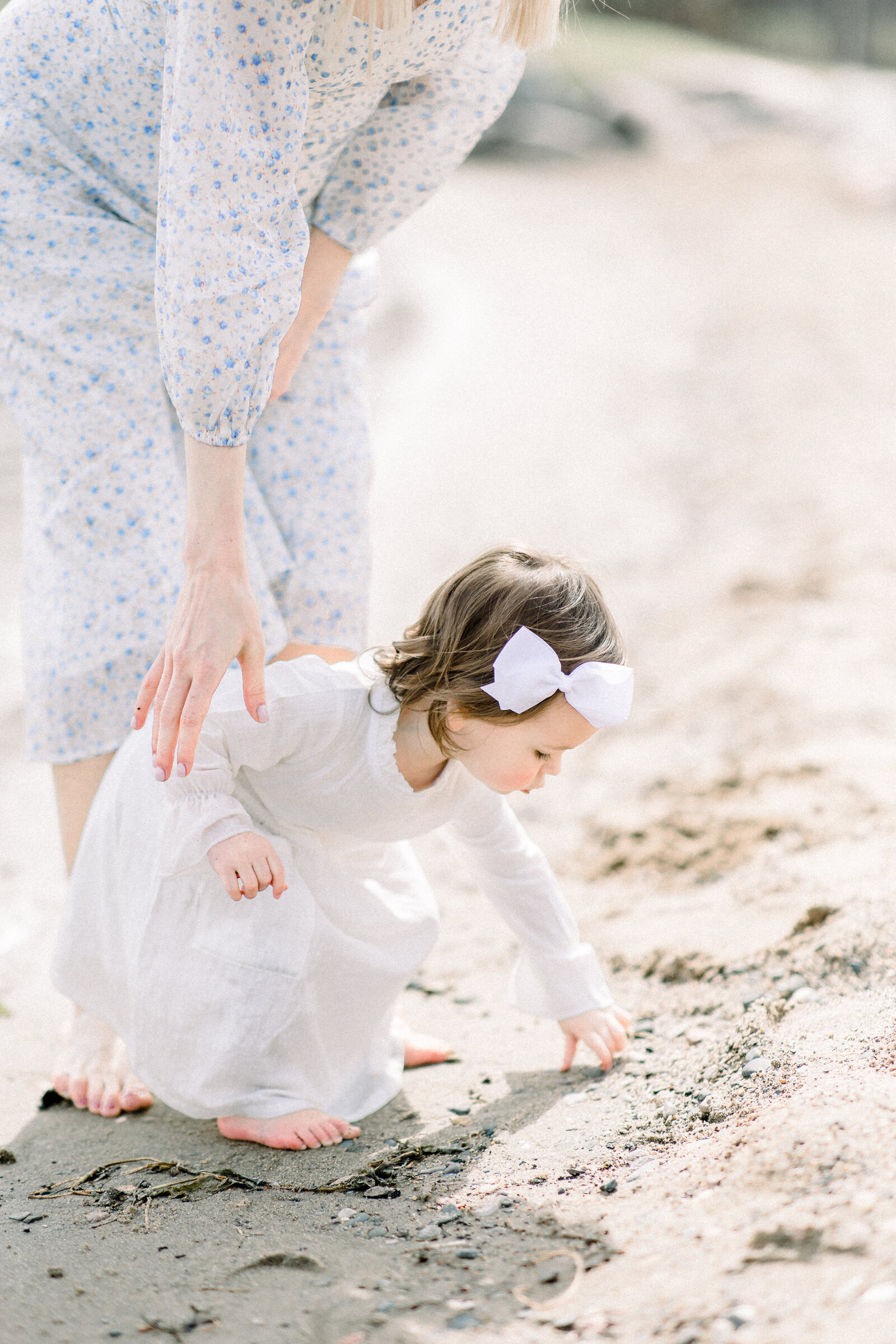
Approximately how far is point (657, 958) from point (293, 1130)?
0.81 metres

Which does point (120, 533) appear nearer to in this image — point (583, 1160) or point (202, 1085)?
point (202, 1085)

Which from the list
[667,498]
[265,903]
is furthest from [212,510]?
[667,498]

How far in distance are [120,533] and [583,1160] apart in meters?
1.09

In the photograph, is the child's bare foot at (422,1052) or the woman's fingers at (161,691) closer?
the woman's fingers at (161,691)

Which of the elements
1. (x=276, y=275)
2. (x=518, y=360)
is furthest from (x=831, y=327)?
(x=276, y=275)

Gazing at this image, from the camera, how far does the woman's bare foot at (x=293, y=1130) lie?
1923 mm

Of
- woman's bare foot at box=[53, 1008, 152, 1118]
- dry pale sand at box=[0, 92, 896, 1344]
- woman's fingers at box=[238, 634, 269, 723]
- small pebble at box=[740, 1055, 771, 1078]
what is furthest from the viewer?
woman's bare foot at box=[53, 1008, 152, 1118]

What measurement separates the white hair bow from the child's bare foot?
2.43ft

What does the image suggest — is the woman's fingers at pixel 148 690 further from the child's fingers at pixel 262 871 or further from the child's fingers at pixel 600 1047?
the child's fingers at pixel 600 1047

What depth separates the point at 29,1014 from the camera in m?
2.46

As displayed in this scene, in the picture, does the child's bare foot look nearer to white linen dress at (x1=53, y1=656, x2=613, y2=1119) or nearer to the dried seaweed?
white linen dress at (x1=53, y1=656, x2=613, y2=1119)

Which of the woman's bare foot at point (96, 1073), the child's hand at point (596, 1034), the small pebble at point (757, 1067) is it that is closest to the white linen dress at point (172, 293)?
the woman's bare foot at point (96, 1073)

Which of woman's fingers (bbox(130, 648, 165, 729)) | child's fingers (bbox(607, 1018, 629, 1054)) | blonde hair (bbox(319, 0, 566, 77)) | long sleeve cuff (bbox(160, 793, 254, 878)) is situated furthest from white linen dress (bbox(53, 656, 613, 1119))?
blonde hair (bbox(319, 0, 566, 77))

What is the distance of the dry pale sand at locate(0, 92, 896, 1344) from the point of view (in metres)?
1.39
